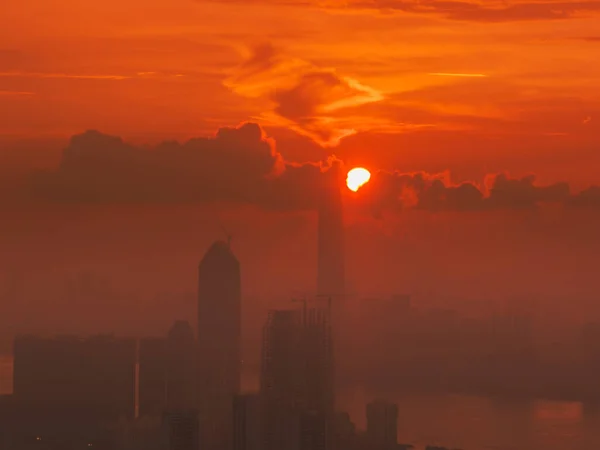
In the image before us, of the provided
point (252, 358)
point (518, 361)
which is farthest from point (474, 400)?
point (252, 358)

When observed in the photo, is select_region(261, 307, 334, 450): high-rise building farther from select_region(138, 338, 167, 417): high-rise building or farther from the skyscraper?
select_region(138, 338, 167, 417): high-rise building

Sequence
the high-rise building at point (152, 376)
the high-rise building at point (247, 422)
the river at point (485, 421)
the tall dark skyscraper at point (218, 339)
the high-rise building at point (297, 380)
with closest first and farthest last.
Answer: the high-rise building at point (297, 380)
the high-rise building at point (247, 422)
the tall dark skyscraper at point (218, 339)
the river at point (485, 421)
the high-rise building at point (152, 376)

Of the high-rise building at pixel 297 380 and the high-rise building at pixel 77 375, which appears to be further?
the high-rise building at pixel 77 375

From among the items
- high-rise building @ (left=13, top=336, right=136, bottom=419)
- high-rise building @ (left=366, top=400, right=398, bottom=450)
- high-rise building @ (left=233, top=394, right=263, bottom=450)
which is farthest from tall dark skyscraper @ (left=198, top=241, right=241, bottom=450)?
high-rise building @ (left=366, top=400, right=398, bottom=450)

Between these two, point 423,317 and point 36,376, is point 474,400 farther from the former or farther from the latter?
point 36,376

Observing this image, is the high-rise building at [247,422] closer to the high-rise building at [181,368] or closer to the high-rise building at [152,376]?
the high-rise building at [181,368]

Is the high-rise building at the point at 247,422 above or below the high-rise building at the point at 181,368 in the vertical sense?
below

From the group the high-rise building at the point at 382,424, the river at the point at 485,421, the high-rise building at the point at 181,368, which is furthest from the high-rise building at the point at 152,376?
the high-rise building at the point at 382,424
